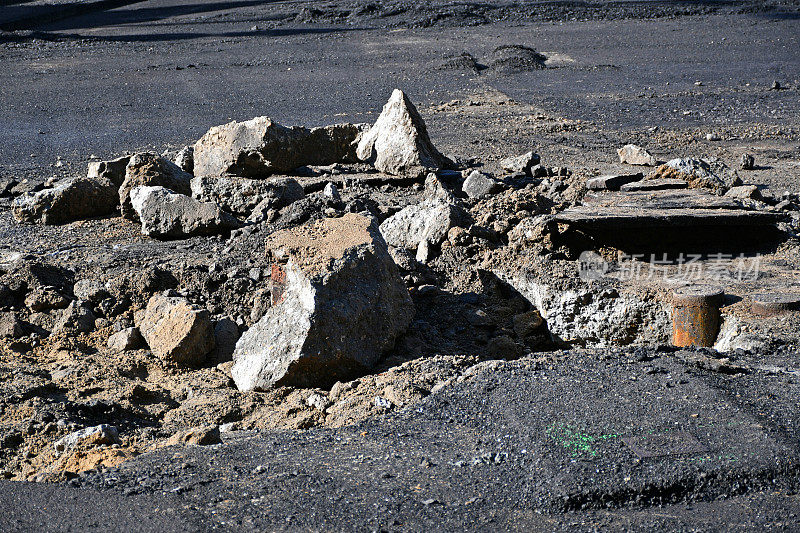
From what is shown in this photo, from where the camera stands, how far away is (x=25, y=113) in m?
11.2

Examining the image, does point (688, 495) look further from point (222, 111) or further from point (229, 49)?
point (229, 49)

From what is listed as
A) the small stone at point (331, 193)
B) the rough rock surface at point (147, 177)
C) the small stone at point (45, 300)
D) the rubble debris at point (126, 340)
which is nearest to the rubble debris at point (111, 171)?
the rough rock surface at point (147, 177)

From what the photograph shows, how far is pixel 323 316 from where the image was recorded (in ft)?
12.8

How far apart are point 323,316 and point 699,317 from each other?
1985mm

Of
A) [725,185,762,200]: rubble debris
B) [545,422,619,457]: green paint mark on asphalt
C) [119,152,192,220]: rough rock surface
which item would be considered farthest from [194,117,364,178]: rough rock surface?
[545,422,619,457]: green paint mark on asphalt

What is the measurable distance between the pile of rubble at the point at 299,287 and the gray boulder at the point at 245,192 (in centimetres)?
2

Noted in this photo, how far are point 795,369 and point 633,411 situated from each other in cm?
100

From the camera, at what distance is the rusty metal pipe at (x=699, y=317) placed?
168 inches

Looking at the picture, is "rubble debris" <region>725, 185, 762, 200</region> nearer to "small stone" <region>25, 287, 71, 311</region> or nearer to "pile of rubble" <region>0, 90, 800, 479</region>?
"pile of rubble" <region>0, 90, 800, 479</region>

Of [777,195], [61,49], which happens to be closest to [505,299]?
[777,195]

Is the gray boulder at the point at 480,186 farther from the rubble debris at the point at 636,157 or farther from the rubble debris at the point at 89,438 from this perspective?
the rubble debris at the point at 89,438

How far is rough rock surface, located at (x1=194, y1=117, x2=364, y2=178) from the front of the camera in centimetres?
670

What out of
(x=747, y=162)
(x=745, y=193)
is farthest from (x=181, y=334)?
(x=747, y=162)

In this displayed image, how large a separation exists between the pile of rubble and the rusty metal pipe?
17cm
